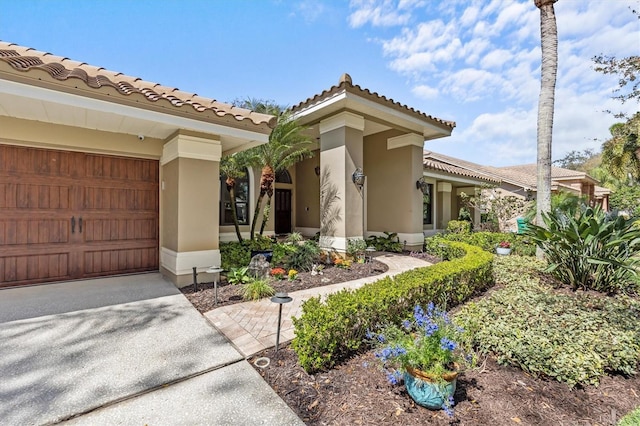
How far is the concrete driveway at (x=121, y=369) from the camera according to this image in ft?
7.79

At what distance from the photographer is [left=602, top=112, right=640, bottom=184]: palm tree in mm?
14234

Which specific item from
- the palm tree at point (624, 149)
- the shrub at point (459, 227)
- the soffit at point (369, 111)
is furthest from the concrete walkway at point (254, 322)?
the palm tree at point (624, 149)

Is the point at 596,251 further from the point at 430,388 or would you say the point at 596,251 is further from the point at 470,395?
the point at 430,388

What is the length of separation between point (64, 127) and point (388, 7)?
28.4 ft

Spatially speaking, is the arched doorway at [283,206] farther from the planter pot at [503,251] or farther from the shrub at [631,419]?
the shrub at [631,419]

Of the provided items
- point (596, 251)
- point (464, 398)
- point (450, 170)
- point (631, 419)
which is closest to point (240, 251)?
point (464, 398)

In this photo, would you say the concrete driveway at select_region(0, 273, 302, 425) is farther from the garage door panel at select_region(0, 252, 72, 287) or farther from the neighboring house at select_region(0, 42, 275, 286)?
the neighboring house at select_region(0, 42, 275, 286)

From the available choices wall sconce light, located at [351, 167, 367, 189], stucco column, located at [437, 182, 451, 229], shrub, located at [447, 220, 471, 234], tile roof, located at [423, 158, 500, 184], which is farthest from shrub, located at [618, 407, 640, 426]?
stucco column, located at [437, 182, 451, 229]

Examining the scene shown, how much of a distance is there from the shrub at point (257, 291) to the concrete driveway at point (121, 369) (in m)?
0.97

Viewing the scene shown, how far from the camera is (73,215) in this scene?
5949 millimetres

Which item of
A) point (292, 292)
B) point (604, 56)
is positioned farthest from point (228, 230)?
point (604, 56)

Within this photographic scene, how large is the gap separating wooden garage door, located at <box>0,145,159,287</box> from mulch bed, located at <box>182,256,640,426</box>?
16.8ft

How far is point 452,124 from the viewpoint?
1019 cm

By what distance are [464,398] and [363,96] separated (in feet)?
23.9
